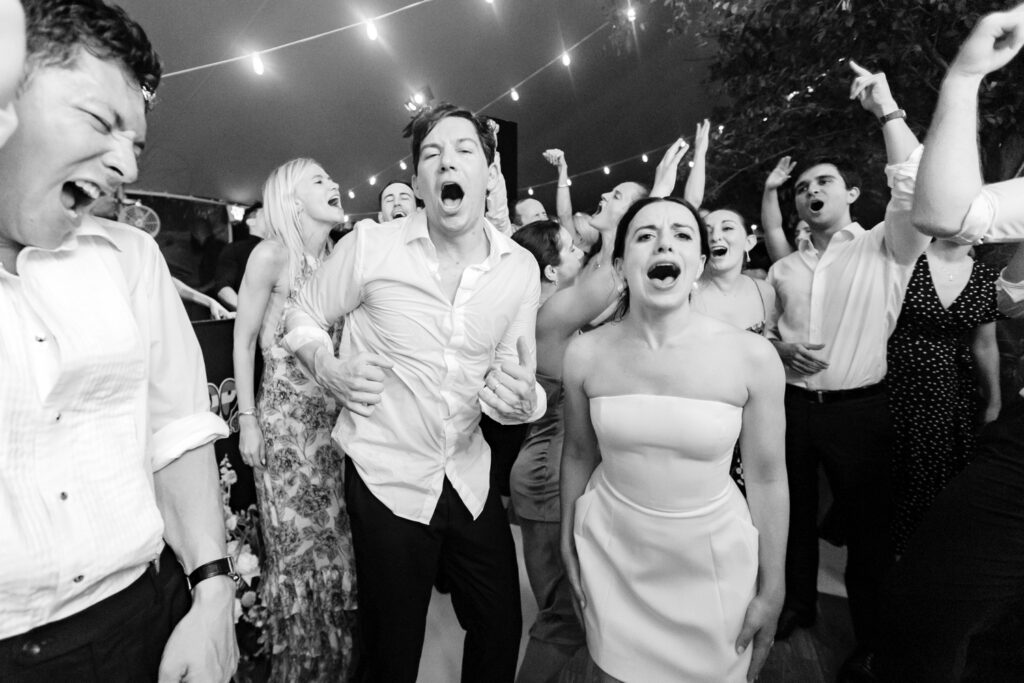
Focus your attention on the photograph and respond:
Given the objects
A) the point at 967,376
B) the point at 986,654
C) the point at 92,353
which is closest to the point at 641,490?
the point at 92,353

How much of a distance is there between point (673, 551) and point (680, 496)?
0.44 feet

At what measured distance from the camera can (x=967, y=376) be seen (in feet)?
7.18

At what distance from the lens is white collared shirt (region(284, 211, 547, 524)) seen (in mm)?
1347

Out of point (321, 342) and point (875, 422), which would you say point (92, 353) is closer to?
point (321, 342)

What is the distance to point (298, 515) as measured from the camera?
1.71 meters

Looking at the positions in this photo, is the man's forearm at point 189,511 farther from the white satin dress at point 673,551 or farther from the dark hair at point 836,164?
the dark hair at point 836,164

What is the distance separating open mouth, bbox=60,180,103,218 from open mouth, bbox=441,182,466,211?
816 mm

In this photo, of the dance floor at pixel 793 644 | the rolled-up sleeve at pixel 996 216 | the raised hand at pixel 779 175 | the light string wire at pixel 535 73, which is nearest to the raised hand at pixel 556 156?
the light string wire at pixel 535 73

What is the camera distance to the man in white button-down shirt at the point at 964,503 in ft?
3.13

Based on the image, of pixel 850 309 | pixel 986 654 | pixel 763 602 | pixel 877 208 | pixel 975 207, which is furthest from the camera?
pixel 877 208

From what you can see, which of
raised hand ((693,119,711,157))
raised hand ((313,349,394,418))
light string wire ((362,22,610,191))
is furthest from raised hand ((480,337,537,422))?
light string wire ((362,22,610,191))

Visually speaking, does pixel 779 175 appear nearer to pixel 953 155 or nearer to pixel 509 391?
pixel 953 155

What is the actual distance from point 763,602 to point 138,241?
1526 millimetres

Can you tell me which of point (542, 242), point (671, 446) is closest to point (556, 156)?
point (542, 242)
